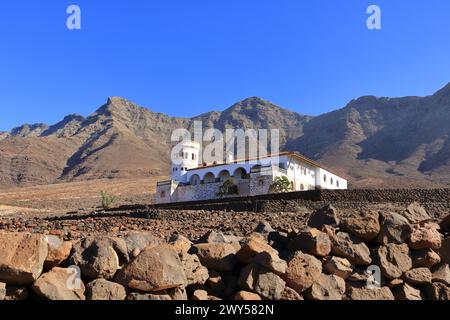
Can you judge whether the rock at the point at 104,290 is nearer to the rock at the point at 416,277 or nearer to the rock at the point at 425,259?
the rock at the point at 416,277

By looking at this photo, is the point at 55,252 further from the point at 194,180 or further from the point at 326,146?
the point at 326,146

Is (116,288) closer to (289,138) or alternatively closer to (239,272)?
(239,272)

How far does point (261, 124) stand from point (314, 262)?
193236 mm

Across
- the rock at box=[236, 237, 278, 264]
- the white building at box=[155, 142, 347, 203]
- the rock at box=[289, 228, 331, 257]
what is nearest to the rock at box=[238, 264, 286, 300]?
the rock at box=[236, 237, 278, 264]

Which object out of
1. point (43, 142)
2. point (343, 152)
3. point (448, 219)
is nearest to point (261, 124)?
point (343, 152)

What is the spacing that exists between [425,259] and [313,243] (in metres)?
2.20

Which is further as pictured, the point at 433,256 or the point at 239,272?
the point at 433,256

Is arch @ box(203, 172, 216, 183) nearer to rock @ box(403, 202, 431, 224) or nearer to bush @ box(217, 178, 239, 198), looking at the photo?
bush @ box(217, 178, 239, 198)

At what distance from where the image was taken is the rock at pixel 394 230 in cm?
764

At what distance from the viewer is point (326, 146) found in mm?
138125

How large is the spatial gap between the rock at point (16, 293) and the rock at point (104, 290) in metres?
0.76

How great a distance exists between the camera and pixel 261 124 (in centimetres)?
19862

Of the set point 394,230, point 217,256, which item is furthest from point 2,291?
point 394,230

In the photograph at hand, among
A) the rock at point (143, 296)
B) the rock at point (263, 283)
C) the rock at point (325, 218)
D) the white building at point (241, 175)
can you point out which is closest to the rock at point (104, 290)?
the rock at point (143, 296)
